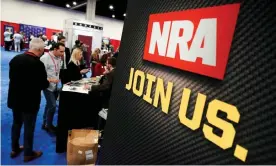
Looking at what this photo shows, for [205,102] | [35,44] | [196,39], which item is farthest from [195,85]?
[35,44]

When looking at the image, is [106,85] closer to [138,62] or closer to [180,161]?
[138,62]

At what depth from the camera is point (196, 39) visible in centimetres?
106

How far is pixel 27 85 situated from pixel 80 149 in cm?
103

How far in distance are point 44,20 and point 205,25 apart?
65.2ft

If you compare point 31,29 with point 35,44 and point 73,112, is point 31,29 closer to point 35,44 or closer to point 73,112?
point 73,112

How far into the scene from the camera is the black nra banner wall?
79 cm

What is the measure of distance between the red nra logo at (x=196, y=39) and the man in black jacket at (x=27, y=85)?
1941 mm

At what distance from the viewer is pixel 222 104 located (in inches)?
36.1

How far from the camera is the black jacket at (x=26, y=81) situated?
2.79 m

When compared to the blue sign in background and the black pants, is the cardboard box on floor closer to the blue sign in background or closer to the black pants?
the black pants

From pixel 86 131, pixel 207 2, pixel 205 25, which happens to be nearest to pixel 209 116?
pixel 205 25

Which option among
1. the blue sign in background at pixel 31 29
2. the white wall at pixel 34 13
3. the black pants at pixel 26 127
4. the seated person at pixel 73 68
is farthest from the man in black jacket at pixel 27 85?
the white wall at pixel 34 13

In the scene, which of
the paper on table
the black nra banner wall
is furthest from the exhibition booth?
the paper on table

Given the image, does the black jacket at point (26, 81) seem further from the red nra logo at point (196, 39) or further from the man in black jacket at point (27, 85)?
the red nra logo at point (196, 39)
